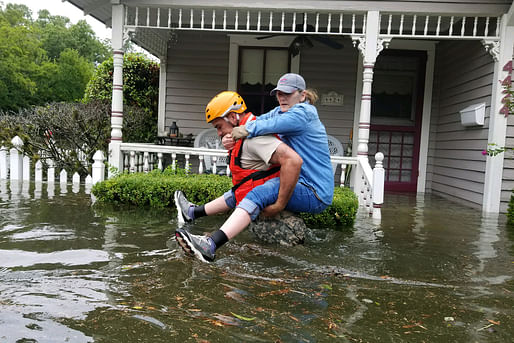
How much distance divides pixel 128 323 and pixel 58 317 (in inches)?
15.0

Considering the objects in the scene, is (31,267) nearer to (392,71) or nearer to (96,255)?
(96,255)

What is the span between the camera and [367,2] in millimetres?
7125

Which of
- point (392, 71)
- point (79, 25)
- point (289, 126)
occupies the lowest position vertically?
point (289, 126)

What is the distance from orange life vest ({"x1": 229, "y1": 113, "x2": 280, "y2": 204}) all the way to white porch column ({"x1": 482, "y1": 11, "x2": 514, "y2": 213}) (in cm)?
517

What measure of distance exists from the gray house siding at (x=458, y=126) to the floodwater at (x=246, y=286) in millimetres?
3122

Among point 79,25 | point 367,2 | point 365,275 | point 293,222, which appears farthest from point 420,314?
point 79,25

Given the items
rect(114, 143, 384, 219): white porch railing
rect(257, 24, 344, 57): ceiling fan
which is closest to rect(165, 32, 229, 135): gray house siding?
rect(257, 24, 344, 57): ceiling fan

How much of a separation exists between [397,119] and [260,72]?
3370 millimetres

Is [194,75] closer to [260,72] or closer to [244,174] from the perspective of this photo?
[260,72]

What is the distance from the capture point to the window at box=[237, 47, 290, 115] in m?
9.98

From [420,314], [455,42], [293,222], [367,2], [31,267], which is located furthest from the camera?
[455,42]

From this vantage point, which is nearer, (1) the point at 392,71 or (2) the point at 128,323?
(2) the point at 128,323

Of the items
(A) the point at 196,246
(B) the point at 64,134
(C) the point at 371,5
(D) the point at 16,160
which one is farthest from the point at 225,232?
(B) the point at 64,134

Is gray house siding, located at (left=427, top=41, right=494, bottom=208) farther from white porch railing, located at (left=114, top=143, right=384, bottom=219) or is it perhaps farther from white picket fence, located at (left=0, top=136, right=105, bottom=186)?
white picket fence, located at (left=0, top=136, right=105, bottom=186)
